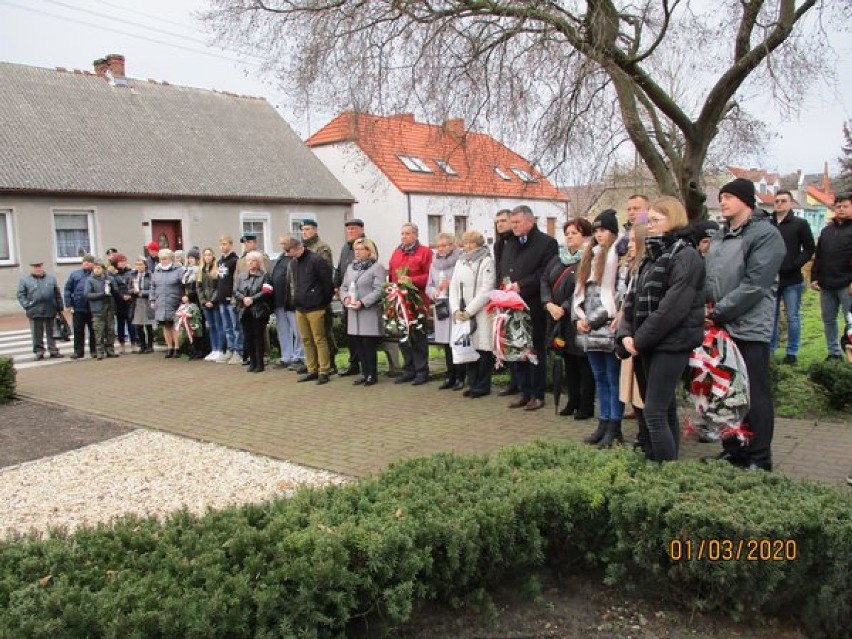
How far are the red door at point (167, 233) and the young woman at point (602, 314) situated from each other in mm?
21970

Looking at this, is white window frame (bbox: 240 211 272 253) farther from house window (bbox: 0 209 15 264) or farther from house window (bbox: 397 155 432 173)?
house window (bbox: 397 155 432 173)

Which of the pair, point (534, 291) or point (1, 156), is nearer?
point (534, 291)

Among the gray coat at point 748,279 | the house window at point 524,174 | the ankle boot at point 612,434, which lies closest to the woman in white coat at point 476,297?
the ankle boot at point 612,434

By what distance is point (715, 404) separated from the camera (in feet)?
15.9

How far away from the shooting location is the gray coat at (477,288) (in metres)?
8.02

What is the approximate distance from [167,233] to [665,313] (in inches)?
945

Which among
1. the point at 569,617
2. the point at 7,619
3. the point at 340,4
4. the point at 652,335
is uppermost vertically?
the point at 340,4

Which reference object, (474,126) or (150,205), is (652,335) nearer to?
(474,126)

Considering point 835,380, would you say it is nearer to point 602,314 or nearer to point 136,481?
point 602,314

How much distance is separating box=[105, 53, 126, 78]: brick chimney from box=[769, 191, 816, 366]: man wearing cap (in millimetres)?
27637

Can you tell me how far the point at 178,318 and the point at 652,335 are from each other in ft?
30.7

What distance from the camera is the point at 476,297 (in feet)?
26.5

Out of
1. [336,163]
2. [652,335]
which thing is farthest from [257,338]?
[336,163]

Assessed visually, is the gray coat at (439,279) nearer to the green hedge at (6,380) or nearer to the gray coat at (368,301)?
the gray coat at (368,301)
